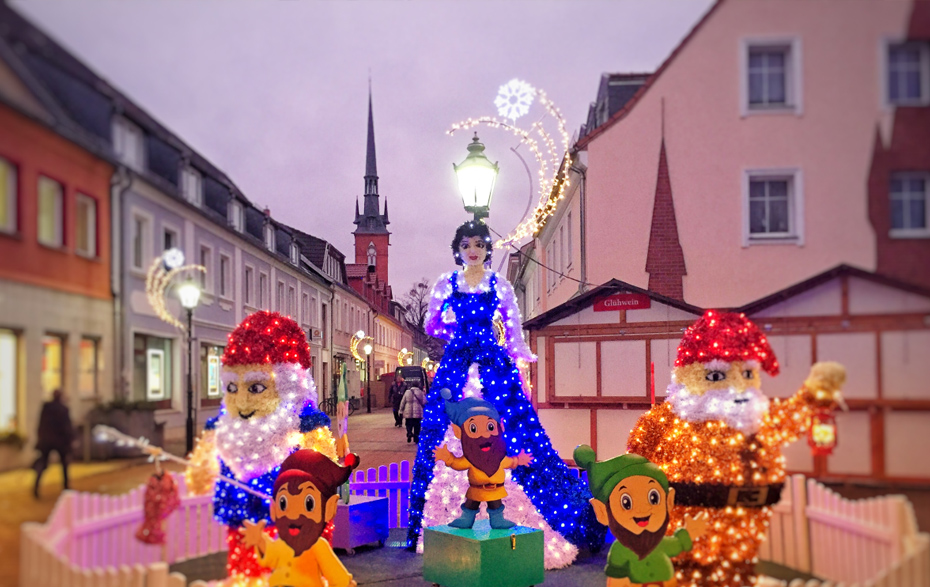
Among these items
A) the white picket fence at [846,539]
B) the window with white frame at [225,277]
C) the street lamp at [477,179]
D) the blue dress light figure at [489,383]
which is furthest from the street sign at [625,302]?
the window with white frame at [225,277]

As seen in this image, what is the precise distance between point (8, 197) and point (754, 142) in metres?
4.40

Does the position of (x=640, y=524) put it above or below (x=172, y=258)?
below

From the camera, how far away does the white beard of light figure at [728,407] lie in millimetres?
5363

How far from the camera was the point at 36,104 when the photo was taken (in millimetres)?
3910

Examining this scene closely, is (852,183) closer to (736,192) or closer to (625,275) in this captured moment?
(736,192)

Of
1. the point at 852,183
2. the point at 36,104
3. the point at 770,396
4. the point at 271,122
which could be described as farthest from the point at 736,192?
the point at 36,104

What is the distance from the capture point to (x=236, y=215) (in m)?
5.92

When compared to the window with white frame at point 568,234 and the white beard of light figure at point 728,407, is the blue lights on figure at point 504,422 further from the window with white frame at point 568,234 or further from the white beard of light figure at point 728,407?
the white beard of light figure at point 728,407

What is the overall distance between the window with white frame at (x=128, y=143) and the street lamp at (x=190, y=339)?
833mm

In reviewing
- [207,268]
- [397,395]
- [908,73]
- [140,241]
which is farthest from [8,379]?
[397,395]

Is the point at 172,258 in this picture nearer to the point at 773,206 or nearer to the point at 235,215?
the point at 235,215

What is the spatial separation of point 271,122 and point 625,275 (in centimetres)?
360

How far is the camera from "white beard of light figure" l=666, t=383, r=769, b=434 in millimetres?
5363

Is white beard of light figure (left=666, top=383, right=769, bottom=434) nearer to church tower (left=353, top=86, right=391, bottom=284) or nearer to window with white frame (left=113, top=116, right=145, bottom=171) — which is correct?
window with white frame (left=113, top=116, right=145, bottom=171)
